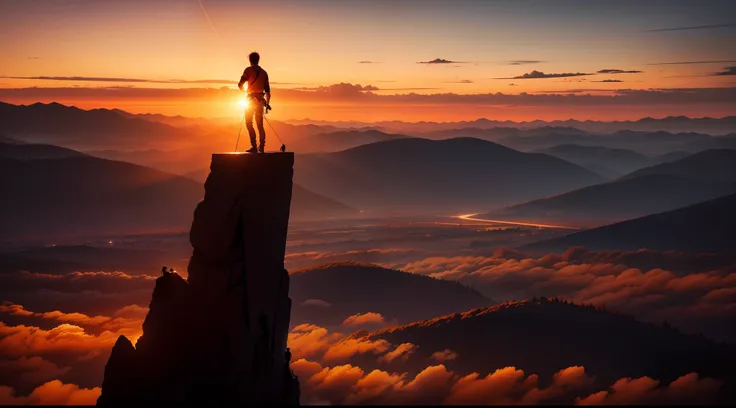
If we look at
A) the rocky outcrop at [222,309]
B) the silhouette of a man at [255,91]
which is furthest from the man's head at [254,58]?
the rocky outcrop at [222,309]

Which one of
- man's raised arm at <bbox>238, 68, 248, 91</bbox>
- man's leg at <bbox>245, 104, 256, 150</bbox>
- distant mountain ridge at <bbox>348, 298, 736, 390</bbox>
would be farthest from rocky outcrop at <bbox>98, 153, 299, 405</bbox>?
distant mountain ridge at <bbox>348, 298, 736, 390</bbox>

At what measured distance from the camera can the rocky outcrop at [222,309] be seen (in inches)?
1318

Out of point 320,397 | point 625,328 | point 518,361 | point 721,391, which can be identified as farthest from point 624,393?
point 320,397

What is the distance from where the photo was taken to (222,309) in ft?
111

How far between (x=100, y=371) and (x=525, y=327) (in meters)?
89.5

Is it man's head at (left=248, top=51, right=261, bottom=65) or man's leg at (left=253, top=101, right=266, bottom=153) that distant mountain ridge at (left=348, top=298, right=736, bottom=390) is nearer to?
man's leg at (left=253, top=101, right=266, bottom=153)

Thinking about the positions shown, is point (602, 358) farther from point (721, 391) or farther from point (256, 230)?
point (256, 230)

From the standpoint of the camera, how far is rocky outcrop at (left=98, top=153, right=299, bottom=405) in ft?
110

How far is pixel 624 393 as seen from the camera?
87.1 metres

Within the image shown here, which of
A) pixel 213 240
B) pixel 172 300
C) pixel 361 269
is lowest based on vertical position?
pixel 172 300

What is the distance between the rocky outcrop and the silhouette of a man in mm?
1884

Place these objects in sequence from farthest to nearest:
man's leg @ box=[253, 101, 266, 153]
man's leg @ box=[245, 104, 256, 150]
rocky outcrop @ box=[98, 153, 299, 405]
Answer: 1. man's leg @ box=[253, 101, 266, 153]
2. man's leg @ box=[245, 104, 256, 150]
3. rocky outcrop @ box=[98, 153, 299, 405]

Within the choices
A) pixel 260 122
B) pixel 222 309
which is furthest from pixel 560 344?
pixel 222 309

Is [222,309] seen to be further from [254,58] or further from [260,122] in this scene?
[254,58]
